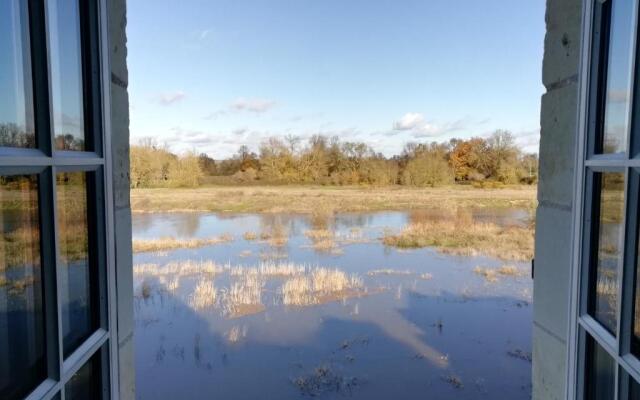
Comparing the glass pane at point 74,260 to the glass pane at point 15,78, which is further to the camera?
the glass pane at point 74,260

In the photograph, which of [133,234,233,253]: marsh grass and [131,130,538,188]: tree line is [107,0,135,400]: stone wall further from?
[131,130,538,188]: tree line

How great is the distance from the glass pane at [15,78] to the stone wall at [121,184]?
38 cm

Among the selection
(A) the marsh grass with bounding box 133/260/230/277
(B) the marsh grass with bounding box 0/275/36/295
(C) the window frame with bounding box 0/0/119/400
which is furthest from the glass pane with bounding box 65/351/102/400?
(A) the marsh grass with bounding box 133/260/230/277

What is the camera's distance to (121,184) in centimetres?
120

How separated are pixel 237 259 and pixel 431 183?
54.4 feet

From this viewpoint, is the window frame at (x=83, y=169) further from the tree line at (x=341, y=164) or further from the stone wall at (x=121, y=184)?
the tree line at (x=341, y=164)

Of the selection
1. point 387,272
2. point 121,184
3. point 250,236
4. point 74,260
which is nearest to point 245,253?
point 250,236

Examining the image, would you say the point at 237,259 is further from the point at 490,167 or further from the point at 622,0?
the point at 490,167

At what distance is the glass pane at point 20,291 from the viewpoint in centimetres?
70

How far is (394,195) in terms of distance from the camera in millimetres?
21125

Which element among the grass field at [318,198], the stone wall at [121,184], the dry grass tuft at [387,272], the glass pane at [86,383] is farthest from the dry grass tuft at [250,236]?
the glass pane at [86,383]

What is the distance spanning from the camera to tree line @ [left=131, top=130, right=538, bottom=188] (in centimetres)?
2408

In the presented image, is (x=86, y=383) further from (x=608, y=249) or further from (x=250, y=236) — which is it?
(x=250, y=236)

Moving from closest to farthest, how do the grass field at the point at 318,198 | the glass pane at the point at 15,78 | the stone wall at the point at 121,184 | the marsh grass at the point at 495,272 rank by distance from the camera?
the glass pane at the point at 15,78, the stone wall at the point at 121,184, the marsh grass at the point at 495,272, the grass field at the point at 318,198
